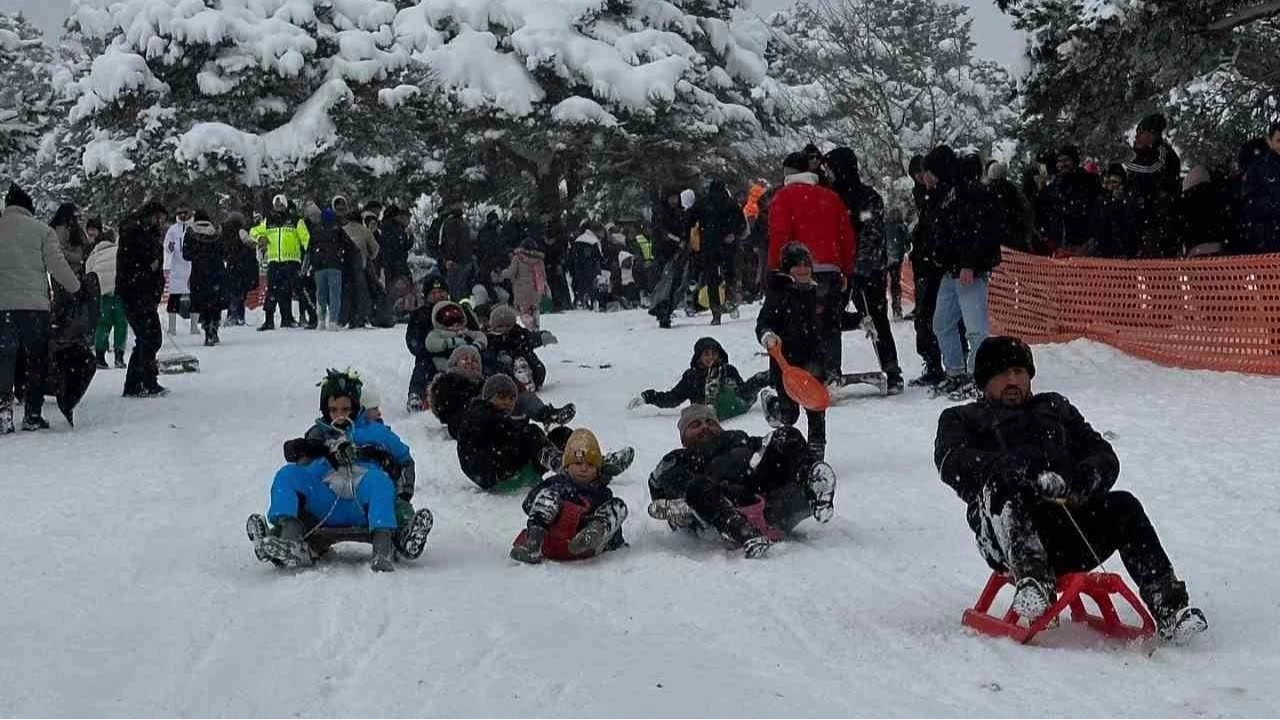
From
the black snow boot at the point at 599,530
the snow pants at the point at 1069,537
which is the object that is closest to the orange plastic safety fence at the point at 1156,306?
the black snow boot at the point at 599,530

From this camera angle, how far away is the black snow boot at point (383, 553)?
7.64 m

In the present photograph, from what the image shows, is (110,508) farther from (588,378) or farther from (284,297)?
(284,297)

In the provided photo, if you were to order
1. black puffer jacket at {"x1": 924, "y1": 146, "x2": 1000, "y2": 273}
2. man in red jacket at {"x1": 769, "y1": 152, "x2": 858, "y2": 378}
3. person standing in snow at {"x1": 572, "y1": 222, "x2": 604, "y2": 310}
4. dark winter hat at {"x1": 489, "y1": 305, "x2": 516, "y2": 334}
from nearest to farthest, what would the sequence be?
1. black puffer jacket at {"x1": 924, "y1": 146, "x2": 1000, "y2": 273}
2. man in red jacket at {"x1": 769, "y1": 152, "x2": 858, "y2": 378}
3. dark winter hat at {"x1": 489, "y1": 305, "x2": 516, "y2": 334}
4. person standing in snow at {"x1": 572, "y1": 222, "x2": 604, "y2": 310}

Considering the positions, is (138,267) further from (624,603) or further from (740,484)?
(624,603)

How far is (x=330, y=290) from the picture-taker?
2338 centimetres

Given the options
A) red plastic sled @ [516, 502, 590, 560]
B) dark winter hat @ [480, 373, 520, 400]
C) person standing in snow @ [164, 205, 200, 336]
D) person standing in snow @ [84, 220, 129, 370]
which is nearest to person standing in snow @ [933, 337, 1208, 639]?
red plastic sled @ [516, 502, 590, 560]

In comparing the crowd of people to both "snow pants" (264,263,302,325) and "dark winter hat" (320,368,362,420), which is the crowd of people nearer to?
"dark winter hat" (320,368,362,420)

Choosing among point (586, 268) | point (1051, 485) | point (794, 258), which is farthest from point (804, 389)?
point (586, 268)

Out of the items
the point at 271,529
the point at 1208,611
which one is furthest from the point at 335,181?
the point at 1208,611

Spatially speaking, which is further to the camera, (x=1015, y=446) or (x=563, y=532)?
(x=563, y=532)

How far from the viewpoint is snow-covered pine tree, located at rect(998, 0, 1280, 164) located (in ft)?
48.3

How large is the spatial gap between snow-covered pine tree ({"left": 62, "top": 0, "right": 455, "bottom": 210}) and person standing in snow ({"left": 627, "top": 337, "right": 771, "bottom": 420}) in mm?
26562

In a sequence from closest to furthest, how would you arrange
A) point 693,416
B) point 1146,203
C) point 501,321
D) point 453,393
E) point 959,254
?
point 693,416
point 453,393
point 959,254
point 501,321
point 1146,203

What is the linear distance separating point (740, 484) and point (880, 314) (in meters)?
5.49
